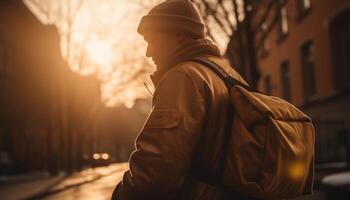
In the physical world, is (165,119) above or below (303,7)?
above

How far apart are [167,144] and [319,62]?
20.2 meters

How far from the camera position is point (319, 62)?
21.1 meters

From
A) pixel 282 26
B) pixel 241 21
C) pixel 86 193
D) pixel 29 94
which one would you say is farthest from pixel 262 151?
pixel 29 94

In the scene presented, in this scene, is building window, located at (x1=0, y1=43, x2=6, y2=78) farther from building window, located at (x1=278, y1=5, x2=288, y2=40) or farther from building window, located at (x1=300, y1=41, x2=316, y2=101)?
building window, located at (x1=300, y1=41, x2=316, y2=101)

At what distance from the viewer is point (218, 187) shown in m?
1.86

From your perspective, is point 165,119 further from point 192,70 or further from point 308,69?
point 308,69

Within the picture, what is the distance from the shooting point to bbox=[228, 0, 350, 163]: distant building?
1841 centimetres

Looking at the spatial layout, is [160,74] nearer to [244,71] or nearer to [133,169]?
[133,169]

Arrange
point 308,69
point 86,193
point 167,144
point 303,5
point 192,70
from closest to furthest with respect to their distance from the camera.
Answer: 1. point 167,144
2. point 192,70
3. point 86,193
4. point 308,69
5. point 303,5

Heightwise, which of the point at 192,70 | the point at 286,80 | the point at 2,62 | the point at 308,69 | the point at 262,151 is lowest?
the point at 286,80

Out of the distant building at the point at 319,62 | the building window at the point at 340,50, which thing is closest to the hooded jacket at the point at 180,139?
the distant building at the point at 319,62

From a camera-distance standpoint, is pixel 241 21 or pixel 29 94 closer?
pixel 241 21

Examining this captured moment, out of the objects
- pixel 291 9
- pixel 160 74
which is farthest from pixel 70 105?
pixel 160 74

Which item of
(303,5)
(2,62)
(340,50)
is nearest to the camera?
(340,50)
